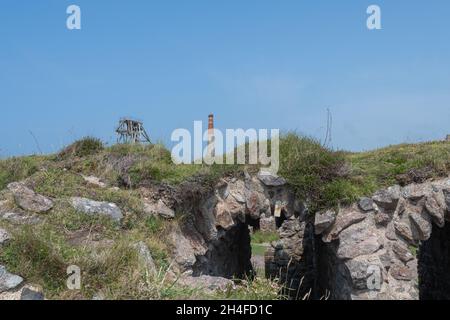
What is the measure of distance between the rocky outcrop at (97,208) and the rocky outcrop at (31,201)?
356 millimetres

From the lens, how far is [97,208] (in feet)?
22.1

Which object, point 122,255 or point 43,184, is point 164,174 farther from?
point 122,255

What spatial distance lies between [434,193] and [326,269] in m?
2.67

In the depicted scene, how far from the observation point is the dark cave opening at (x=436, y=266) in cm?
970

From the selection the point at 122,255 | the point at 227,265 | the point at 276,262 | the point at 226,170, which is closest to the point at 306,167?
the point at 226,170

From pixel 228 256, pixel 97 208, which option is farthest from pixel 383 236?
pixel 97 208

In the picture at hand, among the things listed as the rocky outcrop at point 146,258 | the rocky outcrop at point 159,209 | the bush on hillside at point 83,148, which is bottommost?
the rocky outcrop at point 146,258

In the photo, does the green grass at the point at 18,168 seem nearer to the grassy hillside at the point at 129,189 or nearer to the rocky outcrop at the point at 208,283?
the grassy hillside at the point at 129,189

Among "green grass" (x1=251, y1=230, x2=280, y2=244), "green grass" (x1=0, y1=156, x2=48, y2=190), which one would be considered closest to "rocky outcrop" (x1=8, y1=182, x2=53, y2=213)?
"green grass" (x1=0, y1=156, x2=48, y2=190)

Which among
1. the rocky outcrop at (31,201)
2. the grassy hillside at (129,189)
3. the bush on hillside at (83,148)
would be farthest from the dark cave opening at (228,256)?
the bush on hillside at (83,148)

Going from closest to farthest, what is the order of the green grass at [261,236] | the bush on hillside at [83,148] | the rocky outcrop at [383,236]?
1. the rocky outcrop at [383,236]
2. the bush on hillside at [83,148]
3. the green grass at [261,236]

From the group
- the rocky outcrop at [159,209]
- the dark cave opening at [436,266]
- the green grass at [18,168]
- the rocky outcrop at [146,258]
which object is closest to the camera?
the rocky outcrop at [146,258]
